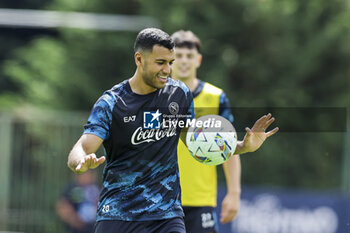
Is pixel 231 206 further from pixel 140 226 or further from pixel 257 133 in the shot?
pixel 140 226

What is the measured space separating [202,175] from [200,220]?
1.47 ft

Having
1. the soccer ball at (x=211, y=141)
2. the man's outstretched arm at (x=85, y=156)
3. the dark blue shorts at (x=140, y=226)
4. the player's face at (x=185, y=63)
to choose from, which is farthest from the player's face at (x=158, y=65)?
the player's face at (x=185, y=63)

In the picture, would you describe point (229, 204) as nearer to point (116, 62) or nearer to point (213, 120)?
point (213, 120)

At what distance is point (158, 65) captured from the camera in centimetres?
465

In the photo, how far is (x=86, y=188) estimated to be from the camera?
459 inches

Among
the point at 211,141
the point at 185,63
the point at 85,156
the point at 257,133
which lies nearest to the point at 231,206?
the point at 185,63

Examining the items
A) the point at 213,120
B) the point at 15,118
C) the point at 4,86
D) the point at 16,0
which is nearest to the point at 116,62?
the point at 15,118

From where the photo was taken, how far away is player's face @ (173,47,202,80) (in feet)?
21.2

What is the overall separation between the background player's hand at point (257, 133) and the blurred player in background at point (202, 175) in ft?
4.82

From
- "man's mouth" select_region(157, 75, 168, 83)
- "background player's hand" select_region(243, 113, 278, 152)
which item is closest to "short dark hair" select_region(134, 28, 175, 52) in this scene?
"man's mouth" select_region(157, 75, 168, 83)

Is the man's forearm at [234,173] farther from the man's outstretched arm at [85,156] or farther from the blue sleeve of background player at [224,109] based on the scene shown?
the man's outstretched arm at [85,156]

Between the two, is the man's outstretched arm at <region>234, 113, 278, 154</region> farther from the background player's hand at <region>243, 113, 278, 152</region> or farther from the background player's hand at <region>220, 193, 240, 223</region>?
the background player's hand at <region>220, 193, 240, 223</region>

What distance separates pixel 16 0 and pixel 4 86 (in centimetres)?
366

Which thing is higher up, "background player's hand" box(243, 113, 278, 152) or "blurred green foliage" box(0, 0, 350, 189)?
"blurred green foliage" box(0, 0, 350, 189)
